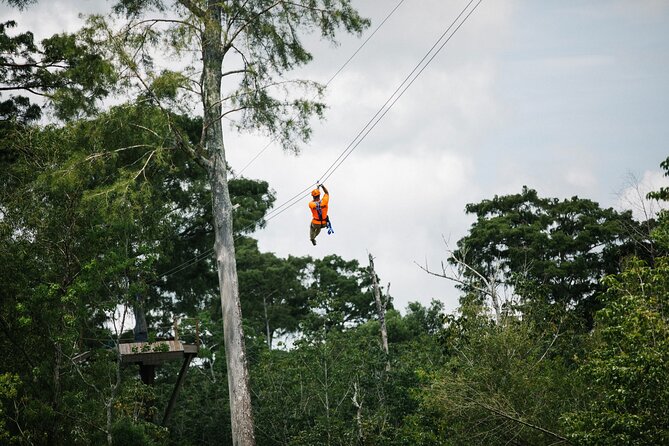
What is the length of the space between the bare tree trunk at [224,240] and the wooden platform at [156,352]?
4.08 meters

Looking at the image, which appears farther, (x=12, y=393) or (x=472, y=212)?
(x=472, y=212)

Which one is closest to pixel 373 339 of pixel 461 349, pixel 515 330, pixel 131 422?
pixel 461 349

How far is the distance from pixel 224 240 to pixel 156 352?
603cm

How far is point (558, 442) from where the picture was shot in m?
14.3

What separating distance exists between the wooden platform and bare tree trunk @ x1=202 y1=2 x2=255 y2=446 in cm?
408

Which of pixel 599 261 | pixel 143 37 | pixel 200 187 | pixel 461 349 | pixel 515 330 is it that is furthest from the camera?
pixel 599 261

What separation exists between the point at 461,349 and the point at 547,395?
95.6 inches

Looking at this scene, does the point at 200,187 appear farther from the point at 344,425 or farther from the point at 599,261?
the point at 599,261

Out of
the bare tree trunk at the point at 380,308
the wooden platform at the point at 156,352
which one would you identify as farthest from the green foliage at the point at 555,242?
the wooden platform at the point at 156,352

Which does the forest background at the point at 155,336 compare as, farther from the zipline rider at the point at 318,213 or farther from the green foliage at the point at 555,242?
the green foliage at the point at 555,242

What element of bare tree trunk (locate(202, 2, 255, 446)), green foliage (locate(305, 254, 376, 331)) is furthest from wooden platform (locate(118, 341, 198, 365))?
green foliage (locate(305, 254, 376, 331))

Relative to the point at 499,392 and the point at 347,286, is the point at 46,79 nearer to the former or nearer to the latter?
the point at 499,392

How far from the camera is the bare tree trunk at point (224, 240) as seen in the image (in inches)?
538

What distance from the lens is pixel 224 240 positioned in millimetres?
14375
